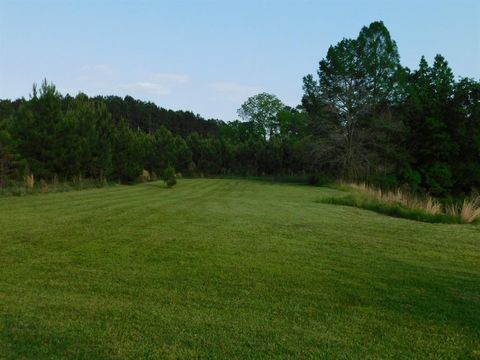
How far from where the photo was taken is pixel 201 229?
29.4 ft

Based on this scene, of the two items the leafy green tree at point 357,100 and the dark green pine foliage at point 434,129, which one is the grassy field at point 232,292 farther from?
the leafy green tree at point 357,100

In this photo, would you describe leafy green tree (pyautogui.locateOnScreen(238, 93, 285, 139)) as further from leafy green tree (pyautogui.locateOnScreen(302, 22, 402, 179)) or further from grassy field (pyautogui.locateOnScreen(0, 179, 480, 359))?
grassy field (pyautogui.locateOnScreen(0, 179, 480, 359))

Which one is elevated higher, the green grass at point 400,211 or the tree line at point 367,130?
the tree line at point 367,130

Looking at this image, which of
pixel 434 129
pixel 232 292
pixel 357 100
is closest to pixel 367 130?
pixel 357 100

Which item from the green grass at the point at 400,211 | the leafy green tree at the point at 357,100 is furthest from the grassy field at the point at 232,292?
the leafy green tree at the point at 357,100

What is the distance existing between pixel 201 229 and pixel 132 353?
5649 millimetres

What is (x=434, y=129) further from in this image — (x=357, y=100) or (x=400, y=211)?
(x=400, y=211)

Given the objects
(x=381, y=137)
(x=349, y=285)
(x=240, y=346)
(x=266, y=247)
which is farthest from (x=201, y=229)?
(x=381, y=137)

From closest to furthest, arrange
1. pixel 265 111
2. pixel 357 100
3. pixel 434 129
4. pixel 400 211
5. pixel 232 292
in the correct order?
pixel 232 292 → pixel 400 211 → pixel 434 129 → pixel 357 100 → pixel 265 111

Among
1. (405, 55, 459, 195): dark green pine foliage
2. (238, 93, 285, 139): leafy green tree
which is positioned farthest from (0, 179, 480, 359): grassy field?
(238, 93, 285, 139): leafy green tree

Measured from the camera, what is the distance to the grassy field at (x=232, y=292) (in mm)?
3531

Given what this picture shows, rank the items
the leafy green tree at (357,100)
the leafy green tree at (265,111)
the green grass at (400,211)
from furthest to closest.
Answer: the leafy green tree at (265,111)
the leafy green tree at (357,100)
the green grass at (400,211)

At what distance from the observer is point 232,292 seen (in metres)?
4.92

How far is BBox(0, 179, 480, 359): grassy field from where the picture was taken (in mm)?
3531
